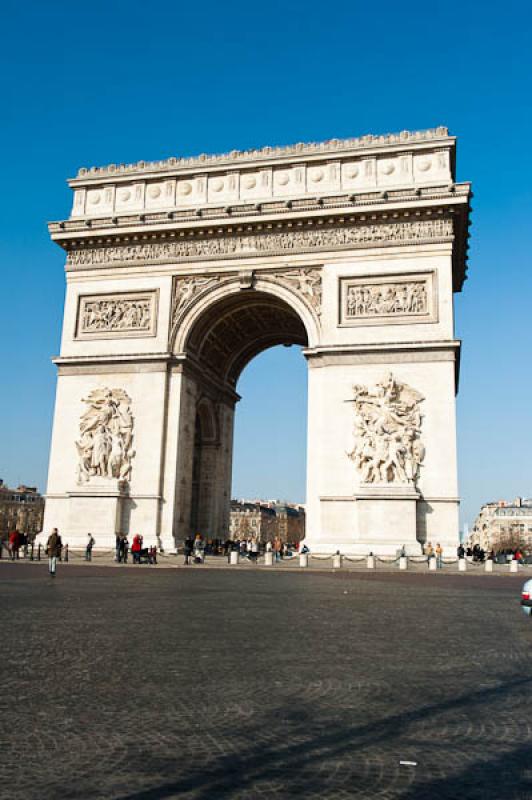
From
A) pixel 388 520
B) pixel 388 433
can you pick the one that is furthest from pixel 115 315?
pixel 388 520

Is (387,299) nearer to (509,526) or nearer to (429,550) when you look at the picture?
(429,550)

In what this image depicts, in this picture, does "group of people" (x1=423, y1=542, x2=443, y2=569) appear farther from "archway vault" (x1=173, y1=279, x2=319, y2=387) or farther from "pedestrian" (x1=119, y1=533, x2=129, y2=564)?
"pedestrian" (x1=119, y1=533, x2=129, y2=564)

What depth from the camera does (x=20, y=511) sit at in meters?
100

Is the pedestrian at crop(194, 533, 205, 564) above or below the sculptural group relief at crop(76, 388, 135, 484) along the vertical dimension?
below

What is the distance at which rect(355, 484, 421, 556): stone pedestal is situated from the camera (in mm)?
25734

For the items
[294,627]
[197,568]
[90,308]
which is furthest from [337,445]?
[294,627]

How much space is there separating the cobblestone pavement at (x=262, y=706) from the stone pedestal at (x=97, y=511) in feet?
61.9

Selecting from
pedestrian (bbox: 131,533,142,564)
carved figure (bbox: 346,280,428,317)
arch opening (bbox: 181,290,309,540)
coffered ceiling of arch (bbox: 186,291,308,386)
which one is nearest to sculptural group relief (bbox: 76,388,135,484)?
arch opening (bbox: 181,290,309,540)

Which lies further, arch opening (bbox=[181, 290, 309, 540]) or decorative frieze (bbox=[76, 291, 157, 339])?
arch opening (bbox=[181, 290, 309, 540])

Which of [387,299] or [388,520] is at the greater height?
[387,299]

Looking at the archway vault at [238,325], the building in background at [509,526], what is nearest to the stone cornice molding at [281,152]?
the archway vault at [238,325]

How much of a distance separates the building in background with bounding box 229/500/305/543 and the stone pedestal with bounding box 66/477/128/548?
270 feet

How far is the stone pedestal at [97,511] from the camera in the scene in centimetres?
2850

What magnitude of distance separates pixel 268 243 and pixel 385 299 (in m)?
5.28
